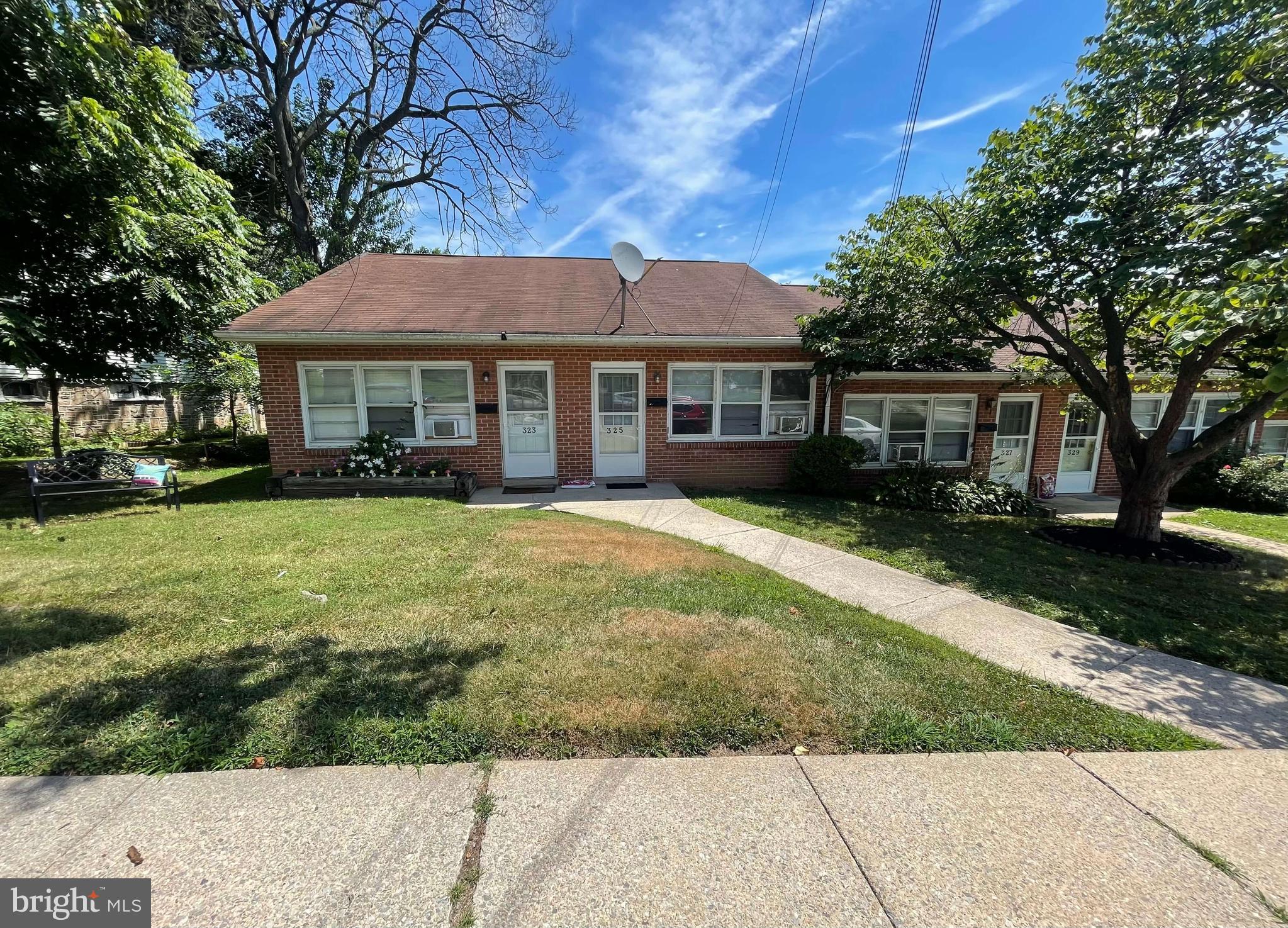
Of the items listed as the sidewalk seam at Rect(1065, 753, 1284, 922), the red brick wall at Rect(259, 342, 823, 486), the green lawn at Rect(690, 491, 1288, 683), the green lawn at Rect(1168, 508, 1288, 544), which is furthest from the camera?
the red brick wall at Rect(259, 342, 823, 486)

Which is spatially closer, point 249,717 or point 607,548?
point 249,717

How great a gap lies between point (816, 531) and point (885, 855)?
5332 millimetres

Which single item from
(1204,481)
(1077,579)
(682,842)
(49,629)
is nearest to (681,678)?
(682,842)

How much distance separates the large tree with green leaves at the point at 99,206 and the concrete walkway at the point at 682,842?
25.9ft

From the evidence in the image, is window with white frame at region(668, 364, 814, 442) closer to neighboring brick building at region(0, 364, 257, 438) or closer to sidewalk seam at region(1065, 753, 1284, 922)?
sidewalk seam at region(1065, 753, 1284, 922)

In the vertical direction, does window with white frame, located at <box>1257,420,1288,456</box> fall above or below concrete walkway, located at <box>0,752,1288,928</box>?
above

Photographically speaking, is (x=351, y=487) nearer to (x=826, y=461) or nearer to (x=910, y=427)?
(x=826, y=461)

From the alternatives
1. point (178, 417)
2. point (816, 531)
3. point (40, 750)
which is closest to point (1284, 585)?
point (816, 531)

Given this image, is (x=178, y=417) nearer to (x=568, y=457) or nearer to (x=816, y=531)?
(x=568, y=457)

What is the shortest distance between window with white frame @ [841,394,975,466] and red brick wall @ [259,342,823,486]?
1109 mm

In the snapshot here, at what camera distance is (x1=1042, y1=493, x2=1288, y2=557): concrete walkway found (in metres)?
7.60

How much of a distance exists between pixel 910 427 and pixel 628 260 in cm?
686

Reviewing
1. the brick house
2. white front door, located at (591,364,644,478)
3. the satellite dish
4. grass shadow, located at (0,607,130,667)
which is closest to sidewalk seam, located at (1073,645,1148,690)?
grass shadow, located at (0,607,130,667)

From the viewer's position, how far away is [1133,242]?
19.2ft
